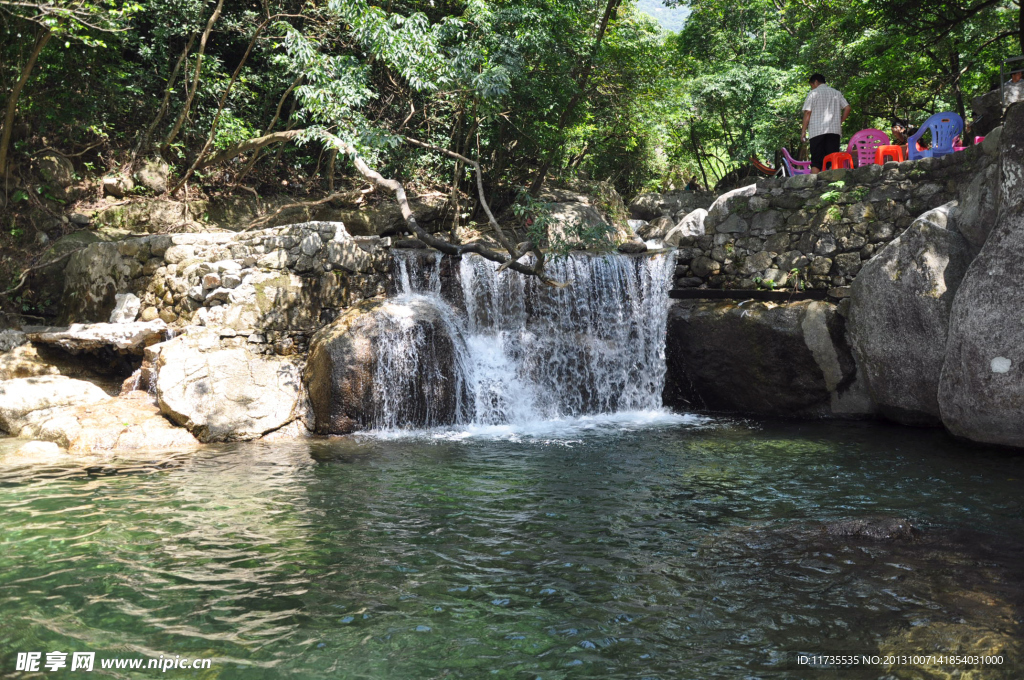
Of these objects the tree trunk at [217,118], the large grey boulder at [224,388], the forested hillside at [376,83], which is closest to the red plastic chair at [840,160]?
the forested hillside at [376,83]

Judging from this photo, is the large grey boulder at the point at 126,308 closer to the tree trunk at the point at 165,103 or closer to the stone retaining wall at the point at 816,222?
the tree trunk at the point at 165,103

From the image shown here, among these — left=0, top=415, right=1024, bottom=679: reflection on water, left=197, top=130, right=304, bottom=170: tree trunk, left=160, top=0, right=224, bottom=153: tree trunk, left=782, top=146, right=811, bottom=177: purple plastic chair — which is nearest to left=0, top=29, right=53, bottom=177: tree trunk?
left=160, top=0, right=224, bottom=153: tree trunk

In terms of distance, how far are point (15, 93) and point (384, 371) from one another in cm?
671

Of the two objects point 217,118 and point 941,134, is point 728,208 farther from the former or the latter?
point 217,118

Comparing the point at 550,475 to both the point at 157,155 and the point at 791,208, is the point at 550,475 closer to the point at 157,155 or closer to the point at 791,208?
the point at 791,208

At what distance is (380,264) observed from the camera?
10.7 m

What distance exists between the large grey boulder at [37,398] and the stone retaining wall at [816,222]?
8460mm

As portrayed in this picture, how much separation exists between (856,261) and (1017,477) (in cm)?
427

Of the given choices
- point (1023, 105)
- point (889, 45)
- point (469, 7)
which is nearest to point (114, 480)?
point (469, 7)


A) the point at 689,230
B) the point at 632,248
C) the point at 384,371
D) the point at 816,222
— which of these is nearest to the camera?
the point at 384,371

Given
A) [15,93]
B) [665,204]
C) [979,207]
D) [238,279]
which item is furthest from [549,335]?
[665,204]

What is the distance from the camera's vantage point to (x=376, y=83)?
46.8 ft

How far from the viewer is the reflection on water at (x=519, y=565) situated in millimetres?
3314

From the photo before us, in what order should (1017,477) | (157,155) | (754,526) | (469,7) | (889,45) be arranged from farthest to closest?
(889,45) → (157,155) → (469,7) → (1017,477) → (754,526)
